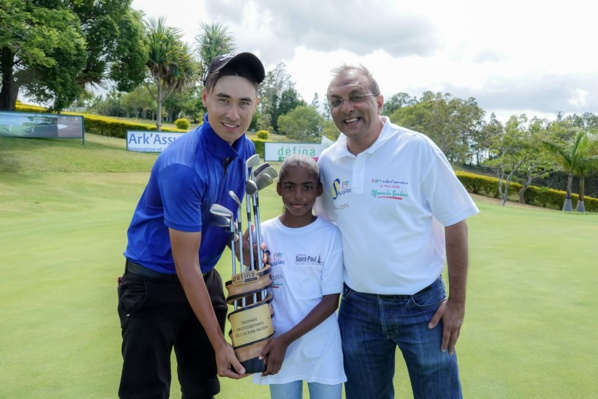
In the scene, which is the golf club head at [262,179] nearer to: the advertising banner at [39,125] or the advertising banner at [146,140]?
the advertising banner at [146,140]

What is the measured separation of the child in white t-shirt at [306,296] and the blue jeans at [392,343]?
94mm

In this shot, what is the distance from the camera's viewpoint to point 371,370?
250 centimetres

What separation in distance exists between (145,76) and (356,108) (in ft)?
98.8

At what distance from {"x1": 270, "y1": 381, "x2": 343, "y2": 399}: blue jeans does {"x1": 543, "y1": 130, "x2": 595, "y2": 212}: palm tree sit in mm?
31617

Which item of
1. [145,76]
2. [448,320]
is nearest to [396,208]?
[448,320]

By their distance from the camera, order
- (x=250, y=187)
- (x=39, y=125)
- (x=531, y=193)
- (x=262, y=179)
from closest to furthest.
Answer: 1. (x=250, y=187)
2. (x=262, y=179)
3. (x=39, y=125)
4. (x=531, y=193)

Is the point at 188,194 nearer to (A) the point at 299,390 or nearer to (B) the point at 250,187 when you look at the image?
(B) the point at 250,187

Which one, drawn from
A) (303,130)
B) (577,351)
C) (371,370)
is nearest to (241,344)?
(371,370)

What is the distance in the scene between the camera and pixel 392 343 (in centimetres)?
252

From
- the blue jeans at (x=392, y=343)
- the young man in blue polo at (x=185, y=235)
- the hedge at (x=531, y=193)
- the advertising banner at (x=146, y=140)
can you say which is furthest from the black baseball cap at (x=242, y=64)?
the hedge at (x=531, y=193)

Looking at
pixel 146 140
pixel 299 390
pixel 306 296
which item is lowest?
pixel 299 390

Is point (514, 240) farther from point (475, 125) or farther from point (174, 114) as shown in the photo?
point (174, 114)

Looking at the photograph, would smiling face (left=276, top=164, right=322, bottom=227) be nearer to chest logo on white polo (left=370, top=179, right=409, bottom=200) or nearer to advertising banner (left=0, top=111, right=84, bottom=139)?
chest logo on white polo (left=370, top=179, right=409, bottom=200)

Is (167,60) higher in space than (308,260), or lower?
higher
